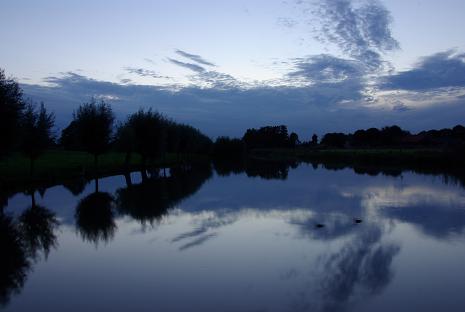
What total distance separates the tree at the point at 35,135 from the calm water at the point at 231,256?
10.3 metres

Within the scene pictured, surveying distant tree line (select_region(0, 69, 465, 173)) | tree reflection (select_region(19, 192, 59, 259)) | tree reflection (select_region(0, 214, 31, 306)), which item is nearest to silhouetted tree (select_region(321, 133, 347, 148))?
distant tree line (select_region(0, 69, 465, 173))

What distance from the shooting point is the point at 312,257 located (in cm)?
1263

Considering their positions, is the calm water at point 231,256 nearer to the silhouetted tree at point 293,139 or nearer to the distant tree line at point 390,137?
the distant tree line at point 390,137

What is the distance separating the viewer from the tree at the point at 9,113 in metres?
25.2

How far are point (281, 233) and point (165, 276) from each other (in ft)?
21.1

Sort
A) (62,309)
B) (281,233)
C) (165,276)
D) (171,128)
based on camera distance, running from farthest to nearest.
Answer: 1. (171,128)
2. (281,233)
3. (165,276)
4. (62,309)

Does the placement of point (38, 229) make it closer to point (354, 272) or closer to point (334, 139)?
point (354, 272)

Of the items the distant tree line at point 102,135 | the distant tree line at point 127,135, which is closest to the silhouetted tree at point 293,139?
the distant tree line at point 102,135

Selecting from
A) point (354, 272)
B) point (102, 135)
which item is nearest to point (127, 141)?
point (102, 135)

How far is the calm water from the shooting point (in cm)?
923

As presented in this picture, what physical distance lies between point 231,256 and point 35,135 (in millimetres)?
27026

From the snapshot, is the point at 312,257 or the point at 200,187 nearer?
the point at 312,257

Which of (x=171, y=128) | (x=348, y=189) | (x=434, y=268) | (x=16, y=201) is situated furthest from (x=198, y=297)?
(x=171, y=128)

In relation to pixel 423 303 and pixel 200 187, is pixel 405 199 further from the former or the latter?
pixel 423 303
